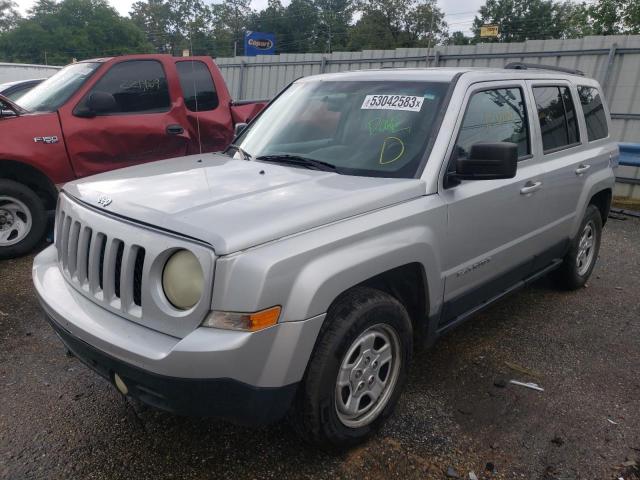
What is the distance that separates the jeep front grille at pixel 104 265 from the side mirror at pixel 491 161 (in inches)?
66.5

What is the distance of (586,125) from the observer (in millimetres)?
4496

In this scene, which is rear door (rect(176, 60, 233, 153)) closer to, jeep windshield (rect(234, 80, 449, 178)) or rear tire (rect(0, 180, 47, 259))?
rear tire (rect(0, 180, 47, 259))

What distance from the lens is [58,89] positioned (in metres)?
5.72

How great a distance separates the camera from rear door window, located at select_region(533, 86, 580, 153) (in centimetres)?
386

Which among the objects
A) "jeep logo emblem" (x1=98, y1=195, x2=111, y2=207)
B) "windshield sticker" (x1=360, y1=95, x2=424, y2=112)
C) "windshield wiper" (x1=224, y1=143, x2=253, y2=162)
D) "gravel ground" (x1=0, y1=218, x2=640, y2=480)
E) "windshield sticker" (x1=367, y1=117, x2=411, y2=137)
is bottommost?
"gravel ground" (x1=0, y1=218, x2=640, y2=480)

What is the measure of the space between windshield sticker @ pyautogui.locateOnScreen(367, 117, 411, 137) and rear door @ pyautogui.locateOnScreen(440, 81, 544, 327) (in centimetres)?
33

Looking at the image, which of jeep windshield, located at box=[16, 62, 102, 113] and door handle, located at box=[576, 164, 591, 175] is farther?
jeep windshield, located at box=[16, 62, 102, 113]

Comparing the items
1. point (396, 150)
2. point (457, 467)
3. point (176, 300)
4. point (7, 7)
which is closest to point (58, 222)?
point (176, 300)

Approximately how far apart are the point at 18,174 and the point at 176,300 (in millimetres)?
4051

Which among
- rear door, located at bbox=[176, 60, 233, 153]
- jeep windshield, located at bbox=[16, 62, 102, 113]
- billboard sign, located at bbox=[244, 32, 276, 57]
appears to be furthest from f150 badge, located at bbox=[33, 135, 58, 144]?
billboard sign, located at bbox=[244, 32, 276, 57]

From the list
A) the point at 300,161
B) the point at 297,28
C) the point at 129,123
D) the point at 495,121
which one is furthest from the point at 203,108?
the point at 297,28

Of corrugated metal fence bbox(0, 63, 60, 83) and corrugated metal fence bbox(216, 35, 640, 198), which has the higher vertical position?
corrugated metal fence bbox(216, 35, 640, 198)

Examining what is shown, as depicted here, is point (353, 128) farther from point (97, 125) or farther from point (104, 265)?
point (97, 125)

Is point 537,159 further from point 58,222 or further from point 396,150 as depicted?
point 58,222
